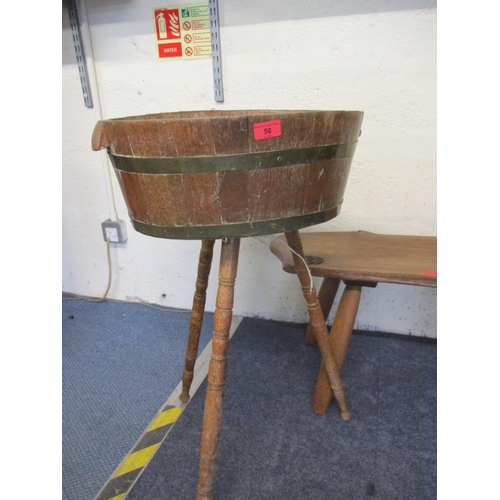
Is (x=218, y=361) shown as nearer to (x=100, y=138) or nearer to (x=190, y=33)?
(x=100, y=138)

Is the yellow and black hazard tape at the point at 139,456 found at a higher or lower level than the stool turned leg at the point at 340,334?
lower

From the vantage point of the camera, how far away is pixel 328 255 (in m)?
1.13

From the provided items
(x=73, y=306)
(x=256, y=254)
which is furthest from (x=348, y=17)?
(x=73, y=306)

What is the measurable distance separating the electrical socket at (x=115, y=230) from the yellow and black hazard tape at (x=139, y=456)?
81cm

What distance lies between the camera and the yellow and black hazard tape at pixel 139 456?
0.91 m

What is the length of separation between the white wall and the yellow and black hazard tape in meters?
0.61

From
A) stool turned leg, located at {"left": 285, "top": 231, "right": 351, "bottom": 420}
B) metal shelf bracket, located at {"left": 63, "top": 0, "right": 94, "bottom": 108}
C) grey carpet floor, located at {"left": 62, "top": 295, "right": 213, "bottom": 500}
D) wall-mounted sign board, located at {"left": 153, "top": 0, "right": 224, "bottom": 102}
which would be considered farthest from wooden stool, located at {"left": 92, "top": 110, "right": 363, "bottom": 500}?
metal shelf bracket, located at {"left": 63, "top": 0, "right": 94, "bottom": 108}

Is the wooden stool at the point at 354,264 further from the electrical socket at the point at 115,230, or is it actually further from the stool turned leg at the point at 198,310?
the electrical socket at the point at 115,230

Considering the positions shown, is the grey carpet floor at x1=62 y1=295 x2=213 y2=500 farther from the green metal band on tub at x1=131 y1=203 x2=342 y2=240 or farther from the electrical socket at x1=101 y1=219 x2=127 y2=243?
the green metal band on tub at x1=131 y1=203 x2=342 y2=240

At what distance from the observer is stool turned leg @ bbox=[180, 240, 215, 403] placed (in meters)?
1.01

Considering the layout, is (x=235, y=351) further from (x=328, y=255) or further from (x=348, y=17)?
(x=348, y=17)

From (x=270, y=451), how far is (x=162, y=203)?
705 millimetres

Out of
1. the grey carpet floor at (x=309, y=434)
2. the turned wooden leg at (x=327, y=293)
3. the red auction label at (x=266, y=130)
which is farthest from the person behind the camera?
the turned wooden leg at (x=327, y=293)

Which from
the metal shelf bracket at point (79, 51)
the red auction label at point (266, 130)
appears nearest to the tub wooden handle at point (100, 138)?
the red auction label at point (266, 130)
